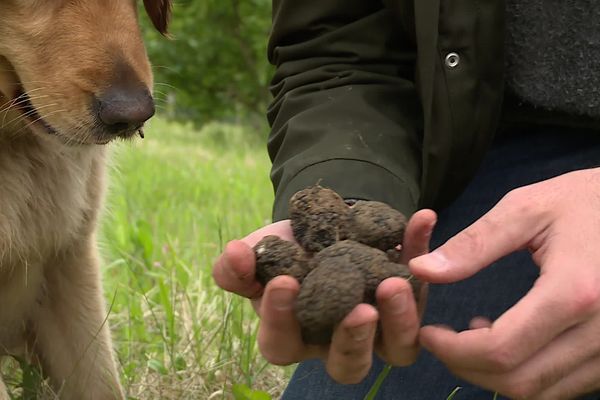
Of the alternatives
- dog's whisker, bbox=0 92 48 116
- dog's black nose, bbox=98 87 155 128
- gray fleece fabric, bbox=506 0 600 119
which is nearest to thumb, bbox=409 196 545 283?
gray fleece fabric, bbox=506 0 600 119

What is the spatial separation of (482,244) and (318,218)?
295 mm

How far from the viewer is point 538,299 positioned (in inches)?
53.0

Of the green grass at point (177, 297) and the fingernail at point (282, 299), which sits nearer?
the fingernail at point (282, 299)

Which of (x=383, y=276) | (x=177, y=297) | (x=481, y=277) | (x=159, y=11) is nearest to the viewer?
(x=383, y=276)

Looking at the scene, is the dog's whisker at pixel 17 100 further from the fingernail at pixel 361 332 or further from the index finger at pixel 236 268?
the fingernail at pixel 361 332

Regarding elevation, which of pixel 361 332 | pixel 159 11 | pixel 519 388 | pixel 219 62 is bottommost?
pixel 219 62

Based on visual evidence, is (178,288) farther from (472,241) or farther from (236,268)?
(472,241)

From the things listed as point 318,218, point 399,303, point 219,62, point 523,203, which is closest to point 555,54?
point 523,203

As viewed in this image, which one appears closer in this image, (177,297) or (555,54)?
(555,54)

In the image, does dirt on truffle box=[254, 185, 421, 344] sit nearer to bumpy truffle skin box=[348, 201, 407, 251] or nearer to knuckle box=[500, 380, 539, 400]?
bumpy truffle skin box=[348, 201, 407, 251]

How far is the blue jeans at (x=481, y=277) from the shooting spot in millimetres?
2111

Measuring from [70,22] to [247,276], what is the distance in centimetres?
103

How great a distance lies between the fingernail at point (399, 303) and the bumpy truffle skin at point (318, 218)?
20cm

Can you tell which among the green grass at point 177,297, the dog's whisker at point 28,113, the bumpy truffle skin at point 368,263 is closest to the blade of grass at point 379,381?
the green grass at point 177,297
